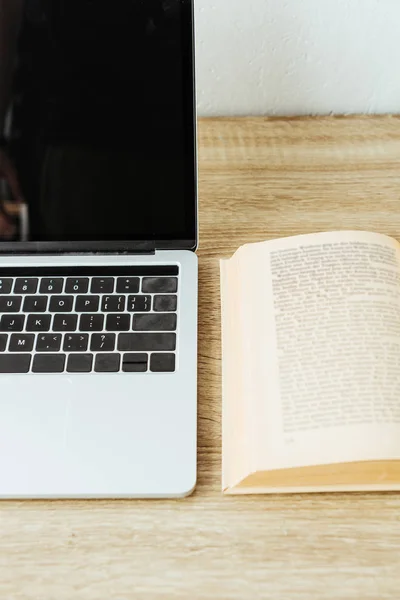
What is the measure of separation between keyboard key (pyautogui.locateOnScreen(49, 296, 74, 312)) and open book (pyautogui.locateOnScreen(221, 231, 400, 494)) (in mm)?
143

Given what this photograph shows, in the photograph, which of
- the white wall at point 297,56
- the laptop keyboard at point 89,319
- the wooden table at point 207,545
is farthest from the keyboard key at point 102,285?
the white wall at point 297,56

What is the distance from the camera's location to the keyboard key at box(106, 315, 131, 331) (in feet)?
1.66

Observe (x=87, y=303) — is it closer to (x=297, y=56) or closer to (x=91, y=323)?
(x=91, y=323)

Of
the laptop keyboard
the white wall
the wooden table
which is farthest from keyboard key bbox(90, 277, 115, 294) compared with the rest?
the white wall

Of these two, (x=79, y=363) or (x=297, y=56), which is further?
(x=297, y=56)

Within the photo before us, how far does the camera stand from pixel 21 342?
0.50m

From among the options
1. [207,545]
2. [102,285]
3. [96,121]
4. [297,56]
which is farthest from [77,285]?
[297,56]

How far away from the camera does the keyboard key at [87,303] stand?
0.52m

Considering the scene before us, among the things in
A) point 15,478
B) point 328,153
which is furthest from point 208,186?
point 15,478

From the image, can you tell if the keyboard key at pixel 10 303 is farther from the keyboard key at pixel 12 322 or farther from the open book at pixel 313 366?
the open book at pixel 313 366

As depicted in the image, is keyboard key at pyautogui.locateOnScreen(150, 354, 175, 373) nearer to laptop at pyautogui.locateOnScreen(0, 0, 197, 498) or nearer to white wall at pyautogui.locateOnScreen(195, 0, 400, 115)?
laptop at pyautogui.locateOnScreen(0, 0, 197, 498)

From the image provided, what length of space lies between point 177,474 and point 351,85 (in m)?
0.51

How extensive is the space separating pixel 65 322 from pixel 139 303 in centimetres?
7

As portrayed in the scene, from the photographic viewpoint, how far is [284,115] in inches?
28.5
